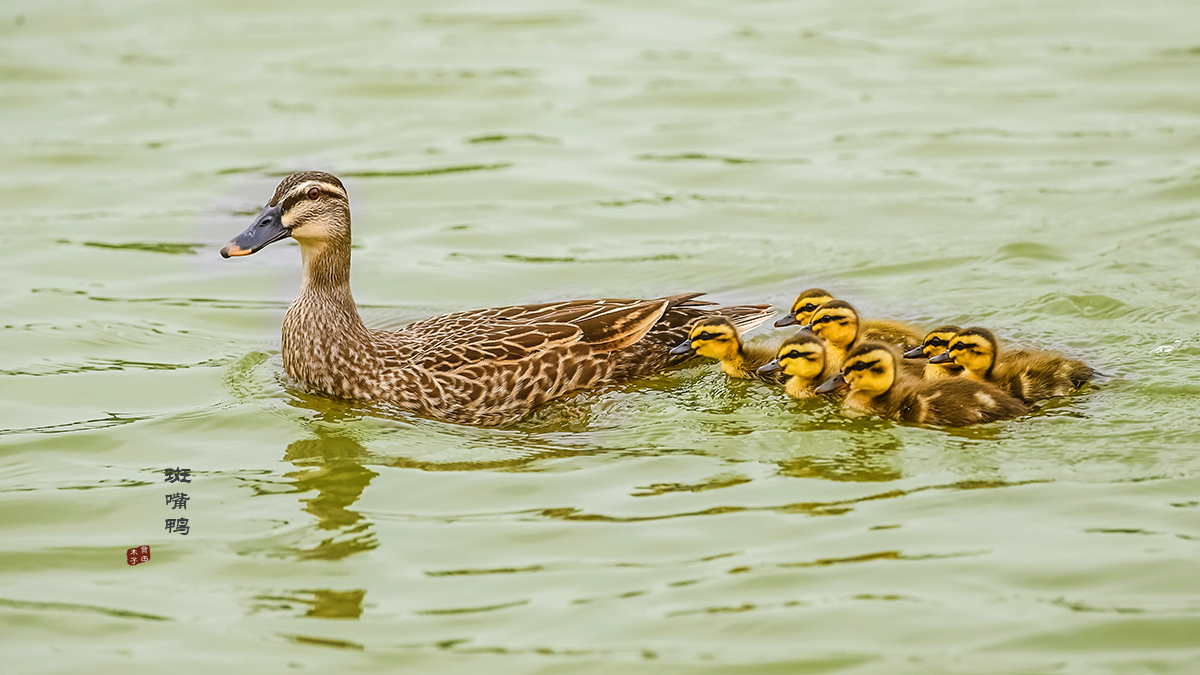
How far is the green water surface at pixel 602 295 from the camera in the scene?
4.97 meters

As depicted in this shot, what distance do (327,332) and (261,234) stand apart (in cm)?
57

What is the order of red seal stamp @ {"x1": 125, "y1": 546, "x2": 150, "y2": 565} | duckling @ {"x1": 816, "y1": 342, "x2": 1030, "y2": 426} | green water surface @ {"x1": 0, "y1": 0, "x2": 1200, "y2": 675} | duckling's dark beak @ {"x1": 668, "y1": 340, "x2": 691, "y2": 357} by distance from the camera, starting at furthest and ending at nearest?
duckling's dark beak @ {"x1": 668, "y1": 340, "x2": 691, "y2": 357}
duckling @ {"x1": 816, "y1": 342, "x2": 1030, "y2": 426}
red seal stamp @ {"x1": 125, "y1": 546, "x2": 150, "y2": 565}
green water surface @ {"x1": 0, "y1": 0, "x2": 1200, "y2": 675}

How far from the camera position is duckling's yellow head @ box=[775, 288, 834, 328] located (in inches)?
281

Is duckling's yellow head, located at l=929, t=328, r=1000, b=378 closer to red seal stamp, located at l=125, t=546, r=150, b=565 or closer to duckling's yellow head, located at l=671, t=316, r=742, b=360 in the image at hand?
duckling's yellow head, located at l=671, t=316, r=742, b=360

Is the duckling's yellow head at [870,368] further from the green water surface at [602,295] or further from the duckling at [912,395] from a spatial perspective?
the green water surface at [602,295]

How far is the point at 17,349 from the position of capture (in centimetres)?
796

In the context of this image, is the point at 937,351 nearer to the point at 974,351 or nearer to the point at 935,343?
the point at 935,343

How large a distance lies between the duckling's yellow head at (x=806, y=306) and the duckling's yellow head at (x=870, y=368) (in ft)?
2.39

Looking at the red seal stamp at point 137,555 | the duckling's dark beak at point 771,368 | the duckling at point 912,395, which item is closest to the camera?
the red seal stamp at point 137,555

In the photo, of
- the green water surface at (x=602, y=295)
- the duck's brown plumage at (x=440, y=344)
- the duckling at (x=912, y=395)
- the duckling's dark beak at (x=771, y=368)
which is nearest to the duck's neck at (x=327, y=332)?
the duck's brown plumage at (x=440, y=344)

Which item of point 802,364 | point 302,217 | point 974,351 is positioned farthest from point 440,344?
point 974,351

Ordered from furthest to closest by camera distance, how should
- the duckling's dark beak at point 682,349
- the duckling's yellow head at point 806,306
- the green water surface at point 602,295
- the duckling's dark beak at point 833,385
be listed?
the duckling's yellow head at point 806,306 < the duckling's dark beak at point 682,349 < the duckling's dark beak at point 833,385 < the green water surface at point 602,295

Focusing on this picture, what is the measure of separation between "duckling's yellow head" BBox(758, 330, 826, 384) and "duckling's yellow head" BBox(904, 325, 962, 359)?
1.39ft

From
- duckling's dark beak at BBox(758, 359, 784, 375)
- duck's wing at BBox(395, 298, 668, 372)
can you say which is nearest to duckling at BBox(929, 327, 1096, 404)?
duckling's dark beak at BBox(758, 359, 784, 375)
